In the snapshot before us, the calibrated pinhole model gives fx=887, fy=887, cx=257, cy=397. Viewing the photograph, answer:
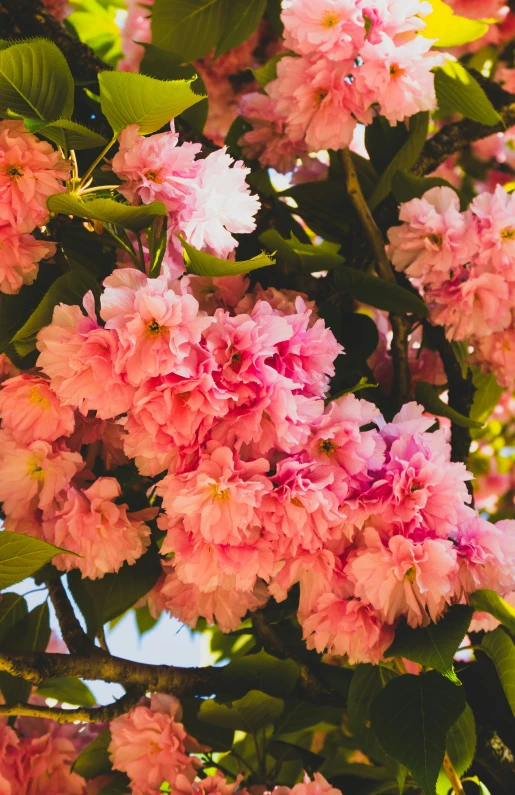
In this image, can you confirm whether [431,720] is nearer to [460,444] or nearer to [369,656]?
[369,656]

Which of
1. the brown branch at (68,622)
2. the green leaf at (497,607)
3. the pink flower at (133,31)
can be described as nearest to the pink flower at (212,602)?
the brown branch at (68,622)

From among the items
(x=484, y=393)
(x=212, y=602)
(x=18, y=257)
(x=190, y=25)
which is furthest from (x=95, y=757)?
(x=190, y=25)

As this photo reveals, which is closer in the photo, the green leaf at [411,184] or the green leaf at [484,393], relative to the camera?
the green leaf at [411,184]

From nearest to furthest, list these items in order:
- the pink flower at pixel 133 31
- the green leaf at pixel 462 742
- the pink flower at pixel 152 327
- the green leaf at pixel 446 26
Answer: the pink flower at pixel 152 327
the green leaf at pixel 462 742
the green leaf at pixel 446 26
the pink flower at pixel 133 31

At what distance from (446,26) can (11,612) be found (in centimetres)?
89

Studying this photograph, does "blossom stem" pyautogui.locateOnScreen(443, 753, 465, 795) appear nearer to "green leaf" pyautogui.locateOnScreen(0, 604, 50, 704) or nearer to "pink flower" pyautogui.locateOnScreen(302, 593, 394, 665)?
"pink flower" pyautogui.locateOnScreen(302, 593, 394, 665)

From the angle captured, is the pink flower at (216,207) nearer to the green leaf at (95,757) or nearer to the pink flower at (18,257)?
the pink flower at (18,257)

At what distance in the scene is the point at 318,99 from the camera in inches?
38.7

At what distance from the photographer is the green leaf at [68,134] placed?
75 centimetres

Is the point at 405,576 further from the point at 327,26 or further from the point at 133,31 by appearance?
the point at 133,31

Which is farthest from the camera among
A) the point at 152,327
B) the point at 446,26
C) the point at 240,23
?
the point at 240,23

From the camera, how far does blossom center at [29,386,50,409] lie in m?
0.83

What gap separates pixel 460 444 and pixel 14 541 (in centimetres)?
57

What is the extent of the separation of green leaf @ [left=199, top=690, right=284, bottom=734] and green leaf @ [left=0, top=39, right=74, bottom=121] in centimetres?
61
